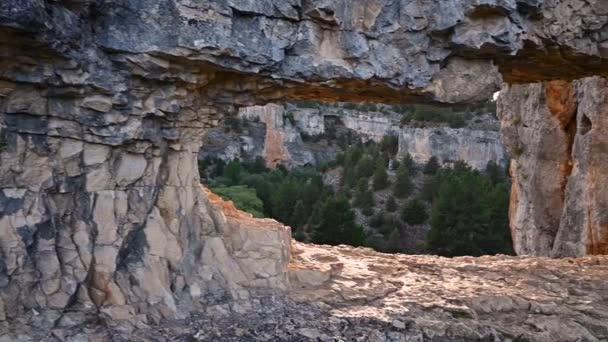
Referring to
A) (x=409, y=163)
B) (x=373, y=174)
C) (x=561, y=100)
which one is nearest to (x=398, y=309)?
(x=561, y=100)

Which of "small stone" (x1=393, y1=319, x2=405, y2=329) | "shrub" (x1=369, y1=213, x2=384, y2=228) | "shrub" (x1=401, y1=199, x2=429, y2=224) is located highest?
"small stone" (x1=393, y1=319, x2=405, y2=329)

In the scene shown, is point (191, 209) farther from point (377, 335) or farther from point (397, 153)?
point (397, 153)

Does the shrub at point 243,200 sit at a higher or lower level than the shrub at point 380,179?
lower

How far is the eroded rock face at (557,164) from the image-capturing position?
10391mm

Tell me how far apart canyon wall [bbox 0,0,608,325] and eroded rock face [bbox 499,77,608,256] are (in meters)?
3.87

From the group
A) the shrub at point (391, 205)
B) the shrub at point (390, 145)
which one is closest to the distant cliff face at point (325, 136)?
the shrub at point (390, 145)

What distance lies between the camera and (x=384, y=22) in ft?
21.0

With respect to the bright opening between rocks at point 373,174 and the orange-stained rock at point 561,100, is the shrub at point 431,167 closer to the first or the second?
the bright opening between rocks at point 373,174

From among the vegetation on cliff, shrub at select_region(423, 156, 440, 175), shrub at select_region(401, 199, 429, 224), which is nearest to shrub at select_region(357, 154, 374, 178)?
the vegetation on cliff

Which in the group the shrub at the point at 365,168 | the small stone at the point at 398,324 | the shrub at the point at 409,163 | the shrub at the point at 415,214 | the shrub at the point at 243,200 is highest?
the shrub at the point at 409,163

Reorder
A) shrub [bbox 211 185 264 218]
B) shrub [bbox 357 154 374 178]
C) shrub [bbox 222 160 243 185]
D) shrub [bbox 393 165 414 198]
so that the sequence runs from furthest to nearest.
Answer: shrub [bbox 357 154 374 178] < shrub [bbox 393 165 414 198] < shrub [bbox 222 160 243 185] < shrub [bbox 211 185 264 218]

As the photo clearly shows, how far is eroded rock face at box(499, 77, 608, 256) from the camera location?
34.1 feet

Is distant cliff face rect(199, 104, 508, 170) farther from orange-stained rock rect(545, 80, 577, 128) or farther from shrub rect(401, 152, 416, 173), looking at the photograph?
orange-stained rock rect(545, 80, 577, 128)

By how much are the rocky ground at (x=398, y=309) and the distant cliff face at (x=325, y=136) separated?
2365cm
